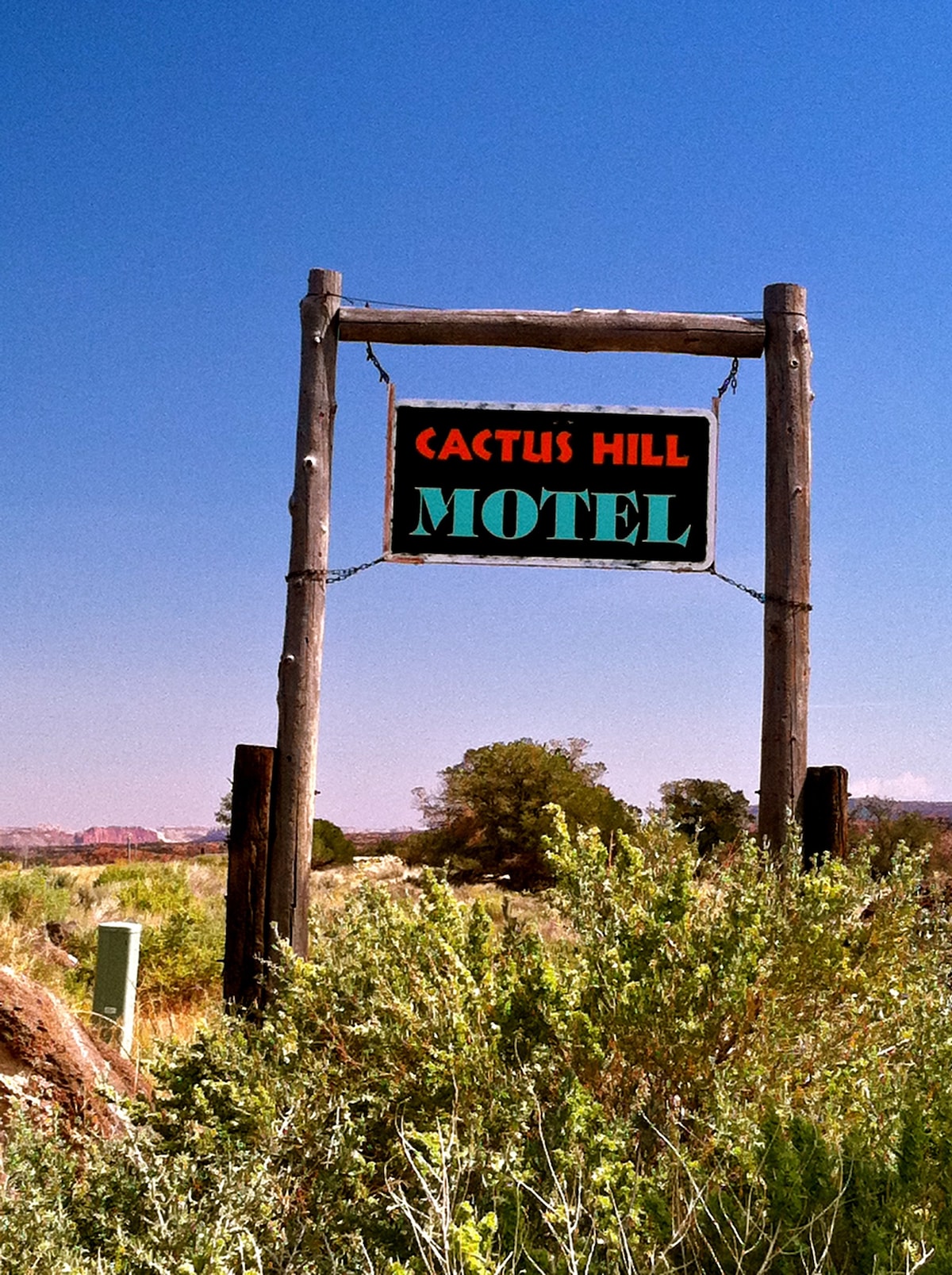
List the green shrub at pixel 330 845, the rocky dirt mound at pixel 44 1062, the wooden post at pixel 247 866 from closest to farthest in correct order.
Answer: the rocky dirt mound at pixel 44 1062 → the wooden post at pixel 247 866 → the green shrub at pixel 330 845

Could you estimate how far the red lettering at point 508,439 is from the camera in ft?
23.0

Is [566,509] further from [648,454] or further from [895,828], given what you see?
[895,828]

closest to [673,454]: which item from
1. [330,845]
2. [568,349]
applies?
[568,349]

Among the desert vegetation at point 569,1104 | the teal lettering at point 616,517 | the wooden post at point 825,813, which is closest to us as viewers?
the desert vegetation at point 569,1104

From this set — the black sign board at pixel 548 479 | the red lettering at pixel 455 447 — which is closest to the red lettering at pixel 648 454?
the black sign board at pixel 548 479

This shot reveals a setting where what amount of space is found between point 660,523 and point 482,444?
107 centimetres

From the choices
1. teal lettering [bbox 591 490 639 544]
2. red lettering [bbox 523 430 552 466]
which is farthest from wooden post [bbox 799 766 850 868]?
red lettering [bbox 523 430 552 466]

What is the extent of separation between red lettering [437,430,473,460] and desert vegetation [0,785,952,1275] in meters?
2.49

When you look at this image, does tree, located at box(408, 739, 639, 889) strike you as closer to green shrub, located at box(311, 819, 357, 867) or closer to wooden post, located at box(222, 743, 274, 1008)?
green shrub, located at box(311, 819, 357, 867)

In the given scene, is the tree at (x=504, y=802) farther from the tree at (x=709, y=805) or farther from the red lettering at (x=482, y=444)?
the red lettering at (x=482, y=444)

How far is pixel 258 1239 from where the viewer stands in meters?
3.96

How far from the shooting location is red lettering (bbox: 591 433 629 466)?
698cm

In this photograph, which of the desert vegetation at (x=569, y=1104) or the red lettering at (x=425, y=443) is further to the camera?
the red lettering at (x=425, y=443)

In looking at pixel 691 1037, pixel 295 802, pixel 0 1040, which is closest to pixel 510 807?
pixel 295 802
